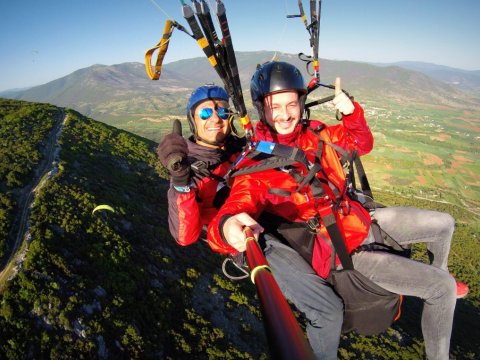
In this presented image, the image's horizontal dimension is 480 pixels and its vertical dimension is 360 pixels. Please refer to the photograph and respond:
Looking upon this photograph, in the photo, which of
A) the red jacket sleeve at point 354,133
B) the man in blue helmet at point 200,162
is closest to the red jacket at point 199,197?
the man in blue helmet at point 200,162

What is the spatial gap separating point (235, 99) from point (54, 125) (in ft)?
72.0

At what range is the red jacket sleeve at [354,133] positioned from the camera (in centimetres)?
354

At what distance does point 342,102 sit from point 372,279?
2.18 m

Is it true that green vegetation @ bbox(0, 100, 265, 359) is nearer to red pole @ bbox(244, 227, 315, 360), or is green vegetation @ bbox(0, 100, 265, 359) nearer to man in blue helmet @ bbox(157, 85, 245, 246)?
man in blue helmet @ bbox(157, 85, 245, 246)

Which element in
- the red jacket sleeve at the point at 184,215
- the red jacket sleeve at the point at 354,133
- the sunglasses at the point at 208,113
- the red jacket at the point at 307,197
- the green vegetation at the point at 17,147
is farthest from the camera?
the green vegetation at the point at 17,147

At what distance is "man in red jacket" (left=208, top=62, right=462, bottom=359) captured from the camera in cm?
291

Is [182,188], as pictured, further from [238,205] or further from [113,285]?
[113,285]

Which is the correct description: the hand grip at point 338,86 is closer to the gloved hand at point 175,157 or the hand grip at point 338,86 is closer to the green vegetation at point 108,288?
the gloved hand at point 175,157

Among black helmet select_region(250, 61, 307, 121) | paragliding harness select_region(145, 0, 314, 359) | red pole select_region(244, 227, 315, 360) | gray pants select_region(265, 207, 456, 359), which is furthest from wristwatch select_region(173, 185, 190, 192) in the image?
red pole select_region(244, 227, 315, 360)

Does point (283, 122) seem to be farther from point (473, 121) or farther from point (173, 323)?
point (473, 121)

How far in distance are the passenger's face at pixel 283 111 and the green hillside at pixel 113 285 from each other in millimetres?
7190

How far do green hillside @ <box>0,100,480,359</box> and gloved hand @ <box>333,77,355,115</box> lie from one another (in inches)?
309

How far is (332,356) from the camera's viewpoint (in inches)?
115

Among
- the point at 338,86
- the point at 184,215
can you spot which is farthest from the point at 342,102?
the point at 184,215
